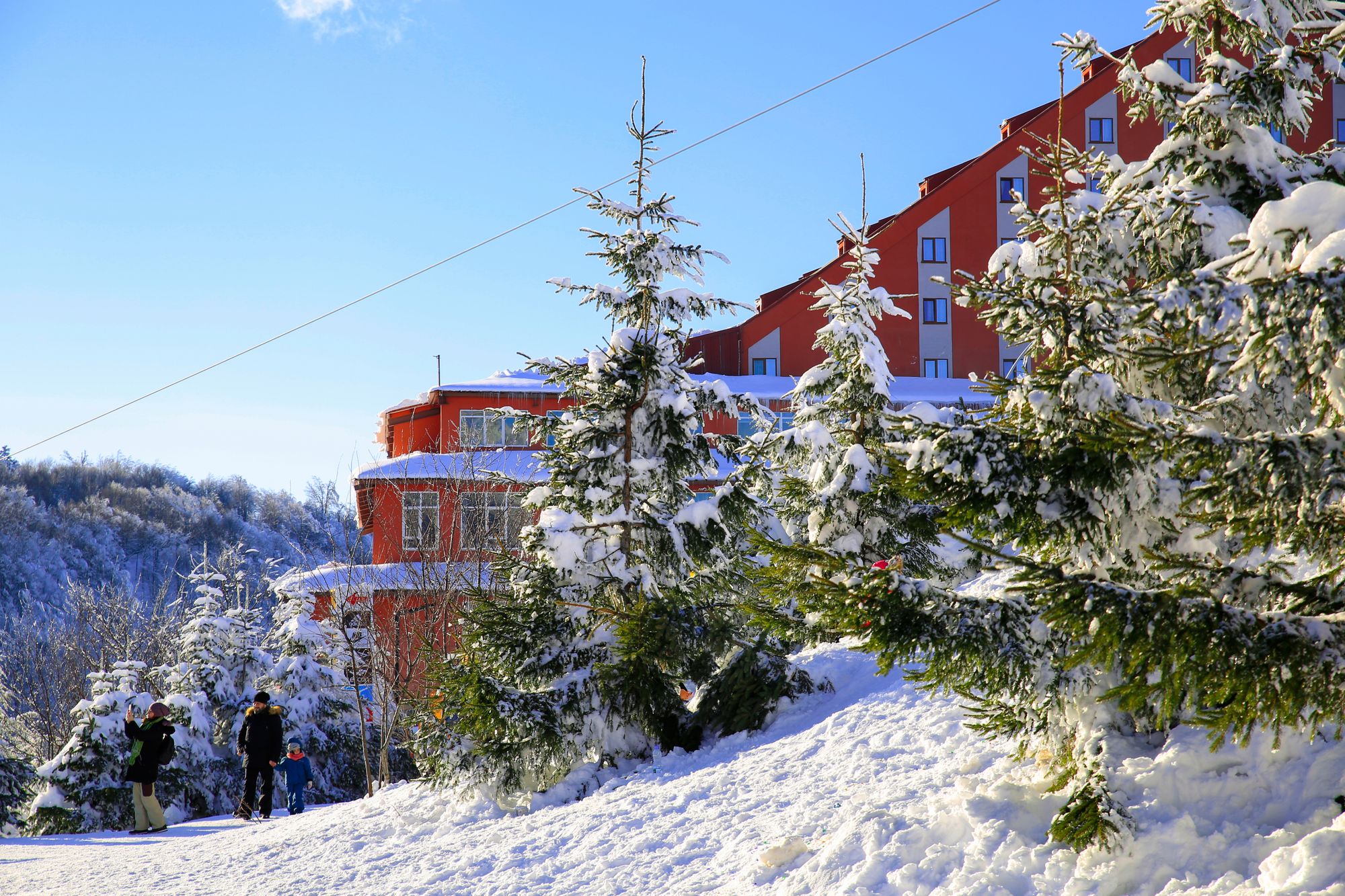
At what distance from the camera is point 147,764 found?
11.8 m

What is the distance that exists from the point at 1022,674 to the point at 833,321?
10.2 metres

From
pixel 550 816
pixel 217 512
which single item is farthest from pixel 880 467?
pixel 217 512

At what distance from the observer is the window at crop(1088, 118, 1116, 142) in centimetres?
3672

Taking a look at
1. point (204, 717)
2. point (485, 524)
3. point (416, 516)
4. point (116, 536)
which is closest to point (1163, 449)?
point (485, 524)

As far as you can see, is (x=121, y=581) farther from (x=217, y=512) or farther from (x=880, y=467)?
(x=880, y=467)

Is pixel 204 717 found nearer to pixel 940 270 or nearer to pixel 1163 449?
pixel 1163 449

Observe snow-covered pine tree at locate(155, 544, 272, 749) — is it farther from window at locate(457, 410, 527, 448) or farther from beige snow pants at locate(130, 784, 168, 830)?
beige snow pants at locate(130, 784, 168, 830)

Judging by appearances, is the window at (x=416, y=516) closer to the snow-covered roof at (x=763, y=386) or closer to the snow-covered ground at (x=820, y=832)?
the snow-covered roof at (x=763, y=386)

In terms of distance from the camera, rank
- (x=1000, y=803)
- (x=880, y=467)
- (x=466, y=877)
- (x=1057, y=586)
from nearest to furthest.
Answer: (x=1057, y=586) → (x=1000, y=803) → (x=466, y=877) → (x=880, y=467)

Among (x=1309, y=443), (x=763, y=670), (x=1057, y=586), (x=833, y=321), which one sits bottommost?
(x=763, y=670)

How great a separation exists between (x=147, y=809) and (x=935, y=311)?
31257 millimetres

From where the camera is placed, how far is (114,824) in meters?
17.4

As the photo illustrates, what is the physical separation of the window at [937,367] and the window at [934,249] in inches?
149

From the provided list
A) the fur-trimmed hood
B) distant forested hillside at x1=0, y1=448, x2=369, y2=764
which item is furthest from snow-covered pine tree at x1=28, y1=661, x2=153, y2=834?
distant forested hillside at x1=0, y1=448, x2=369, y2=764
